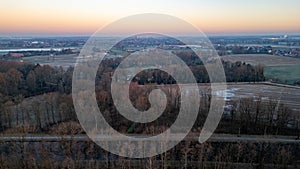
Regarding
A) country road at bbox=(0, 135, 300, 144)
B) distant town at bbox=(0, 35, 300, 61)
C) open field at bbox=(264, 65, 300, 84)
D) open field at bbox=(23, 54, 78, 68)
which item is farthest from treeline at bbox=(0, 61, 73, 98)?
open field at bbox=(264, 65, 300, 84)

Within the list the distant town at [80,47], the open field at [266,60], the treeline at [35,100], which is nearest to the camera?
the treeline at [35,100]

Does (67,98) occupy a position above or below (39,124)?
above

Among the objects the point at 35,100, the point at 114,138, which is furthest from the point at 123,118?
the point at 35,100

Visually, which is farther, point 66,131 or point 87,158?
point 66,131

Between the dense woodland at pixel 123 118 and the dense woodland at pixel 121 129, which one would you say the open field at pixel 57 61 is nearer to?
the dense woodland at pixel 121 129

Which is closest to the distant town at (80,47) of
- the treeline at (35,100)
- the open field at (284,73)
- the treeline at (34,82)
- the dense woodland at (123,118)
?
the open field at (284,73)

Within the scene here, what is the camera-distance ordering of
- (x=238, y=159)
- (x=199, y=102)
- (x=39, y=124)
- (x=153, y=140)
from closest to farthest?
1. (x=238, y=159)
2. (x=153, y=140)
3. (x=39, y=124)
4. (x=199, y=102)

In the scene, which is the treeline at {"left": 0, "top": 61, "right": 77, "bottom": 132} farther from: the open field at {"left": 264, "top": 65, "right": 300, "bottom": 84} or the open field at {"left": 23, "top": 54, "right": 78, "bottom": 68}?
the open field at {"left": 264, "top": 65, "right": 300, "bottom": 84}

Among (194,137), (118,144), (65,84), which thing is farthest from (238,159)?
(65,84)

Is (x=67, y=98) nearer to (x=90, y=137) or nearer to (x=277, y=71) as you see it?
(x=90, y=137)

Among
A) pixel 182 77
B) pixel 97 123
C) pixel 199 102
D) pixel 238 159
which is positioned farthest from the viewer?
pixel 182 77

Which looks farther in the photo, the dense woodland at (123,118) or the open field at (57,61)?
the open field at (57,61)
